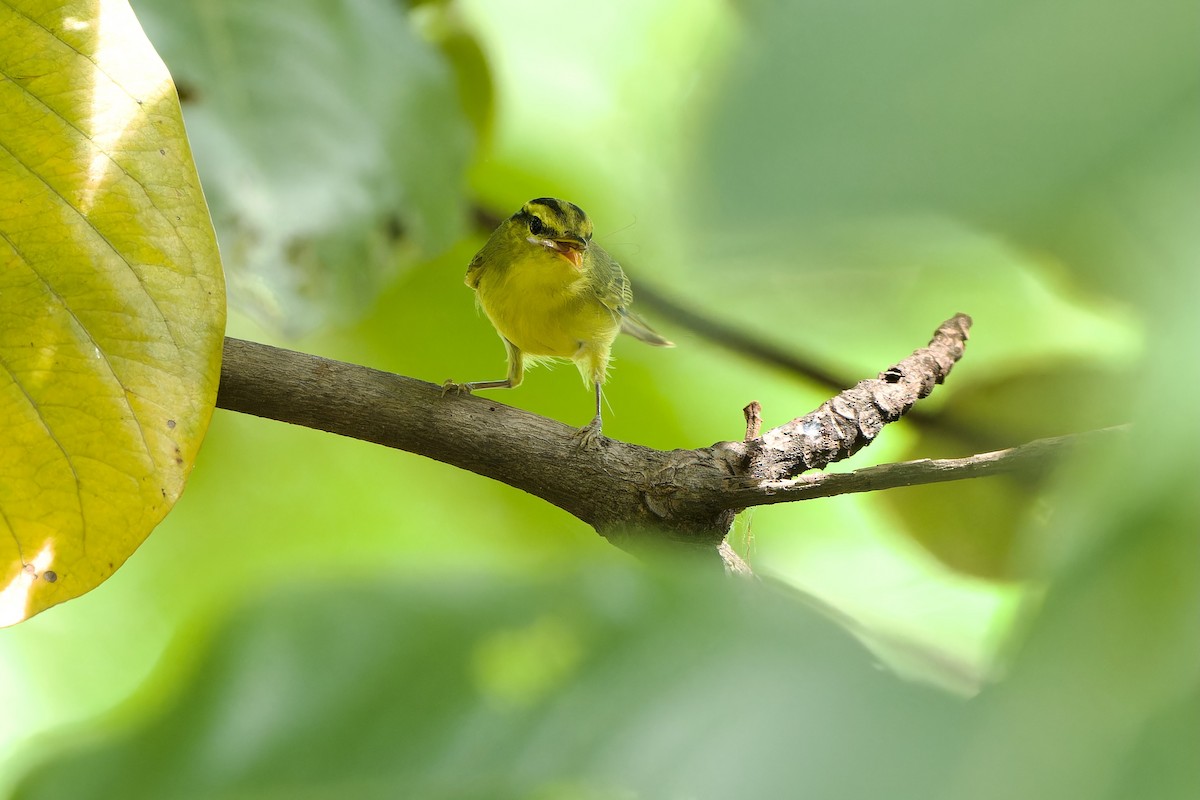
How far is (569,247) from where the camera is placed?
82 cm

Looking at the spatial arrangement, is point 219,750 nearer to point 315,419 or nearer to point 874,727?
point 315,419

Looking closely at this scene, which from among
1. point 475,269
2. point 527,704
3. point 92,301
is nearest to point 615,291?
point 475,269

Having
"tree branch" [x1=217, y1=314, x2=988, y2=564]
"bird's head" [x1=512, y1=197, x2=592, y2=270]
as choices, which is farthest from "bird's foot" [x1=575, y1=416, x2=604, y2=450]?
"bird's head" [x1=512, y1=197, x2=592, y2=270]

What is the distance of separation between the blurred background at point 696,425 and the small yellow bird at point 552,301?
3cm

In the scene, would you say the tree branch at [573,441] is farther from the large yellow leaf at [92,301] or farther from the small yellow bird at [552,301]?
the small yellow bird at [552,301]

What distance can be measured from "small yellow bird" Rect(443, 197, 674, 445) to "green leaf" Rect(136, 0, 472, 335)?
0.19m

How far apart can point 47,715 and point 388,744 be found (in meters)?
0.47

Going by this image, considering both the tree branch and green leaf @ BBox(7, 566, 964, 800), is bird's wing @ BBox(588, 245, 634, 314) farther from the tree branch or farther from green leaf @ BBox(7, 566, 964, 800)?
green leaf @ BBox(7, 566, 964, 800)

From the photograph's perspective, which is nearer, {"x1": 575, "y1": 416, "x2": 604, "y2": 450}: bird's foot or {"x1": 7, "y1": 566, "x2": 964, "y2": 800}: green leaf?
{"x1": 7, "y1": 566, "x2": 964, "y2": 800}: green leaf

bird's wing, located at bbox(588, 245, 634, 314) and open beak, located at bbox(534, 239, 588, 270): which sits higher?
bird's wing, located at bbox(588, 245, 634, 314)

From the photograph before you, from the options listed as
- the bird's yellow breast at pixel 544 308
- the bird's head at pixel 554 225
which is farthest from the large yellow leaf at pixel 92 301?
the bird's yellow breast at pixel 544 308

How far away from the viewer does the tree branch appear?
48 centimetres

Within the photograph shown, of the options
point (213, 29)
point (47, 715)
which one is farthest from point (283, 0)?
point (47, 715)

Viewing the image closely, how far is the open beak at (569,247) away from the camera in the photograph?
31.5 inches
